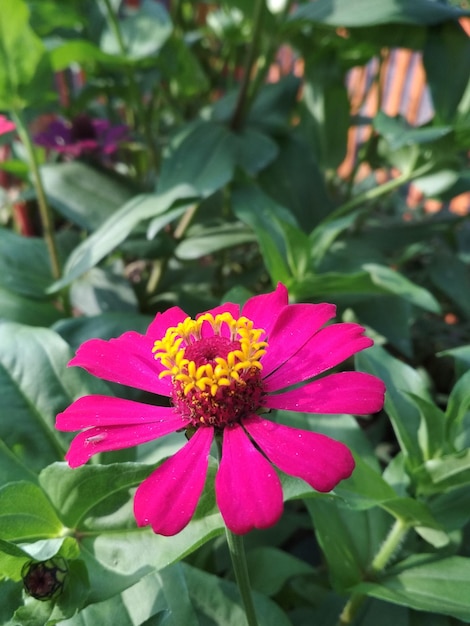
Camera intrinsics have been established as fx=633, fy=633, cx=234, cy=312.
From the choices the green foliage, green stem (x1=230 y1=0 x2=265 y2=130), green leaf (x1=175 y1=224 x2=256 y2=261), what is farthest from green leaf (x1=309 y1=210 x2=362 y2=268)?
green stem (x1=230 y1=0 x2=265 y2=130)

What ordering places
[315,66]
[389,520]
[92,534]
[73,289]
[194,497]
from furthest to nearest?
[315,66] < [73,289] < [389,520] < [92,534] < [194,497]

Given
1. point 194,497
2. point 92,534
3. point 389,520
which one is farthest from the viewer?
point 389,520

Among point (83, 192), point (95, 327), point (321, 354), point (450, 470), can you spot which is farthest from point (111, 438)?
point (83, 192)

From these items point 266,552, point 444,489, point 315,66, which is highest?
point 315,66

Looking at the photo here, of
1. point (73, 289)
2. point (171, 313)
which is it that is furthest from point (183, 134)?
point (171, 313)

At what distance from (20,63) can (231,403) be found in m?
0.49

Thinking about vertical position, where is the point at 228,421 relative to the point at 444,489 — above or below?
above

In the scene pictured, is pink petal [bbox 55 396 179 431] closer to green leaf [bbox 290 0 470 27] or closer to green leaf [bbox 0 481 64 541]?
green leaf [bbox 0 481 64 541]

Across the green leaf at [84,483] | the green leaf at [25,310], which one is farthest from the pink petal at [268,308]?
the green leaf at [25,310]

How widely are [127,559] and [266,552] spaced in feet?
0.63

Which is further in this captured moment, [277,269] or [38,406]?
[277,269]

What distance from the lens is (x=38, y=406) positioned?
0.45 metres

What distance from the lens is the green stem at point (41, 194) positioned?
0.66m

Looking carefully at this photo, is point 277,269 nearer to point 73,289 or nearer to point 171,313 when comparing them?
point 171,313
